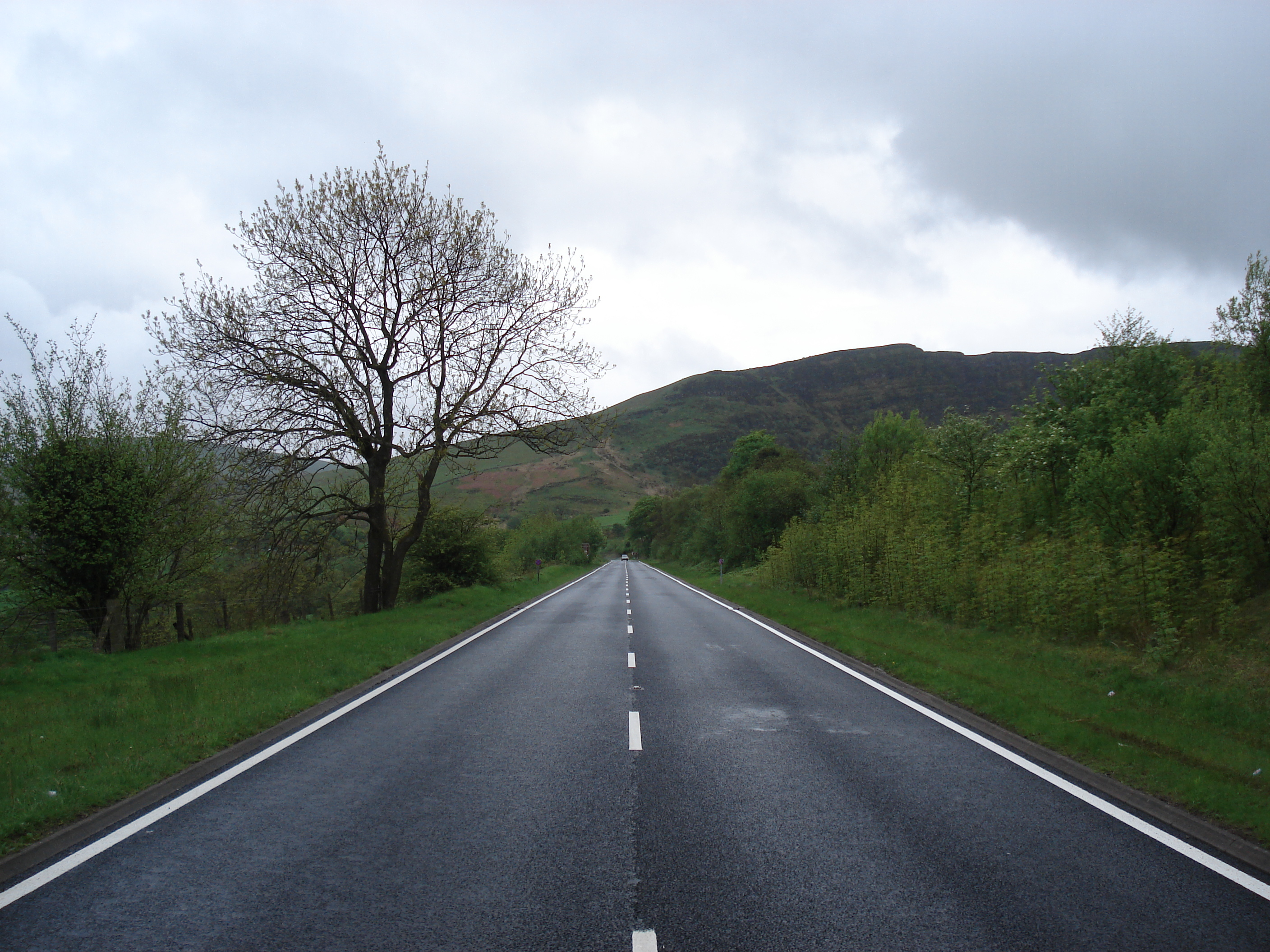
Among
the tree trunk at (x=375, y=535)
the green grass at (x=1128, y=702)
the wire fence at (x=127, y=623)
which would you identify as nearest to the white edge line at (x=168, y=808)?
the green grass at (x=1128, y=702)

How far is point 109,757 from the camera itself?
6.94 meters

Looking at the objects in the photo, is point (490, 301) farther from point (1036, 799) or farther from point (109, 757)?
point (1036, 799)

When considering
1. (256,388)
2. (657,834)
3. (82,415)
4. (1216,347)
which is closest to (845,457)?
(1216,347)

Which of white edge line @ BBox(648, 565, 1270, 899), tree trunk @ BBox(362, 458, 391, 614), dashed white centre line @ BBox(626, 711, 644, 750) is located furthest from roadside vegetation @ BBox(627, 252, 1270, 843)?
tree trunk @ BBox(362, 458, 391, 614)

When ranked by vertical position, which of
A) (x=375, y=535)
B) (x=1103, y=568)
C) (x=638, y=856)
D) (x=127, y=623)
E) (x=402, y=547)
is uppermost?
(x=375, y=535)

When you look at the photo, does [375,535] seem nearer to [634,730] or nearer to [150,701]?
[150,701]

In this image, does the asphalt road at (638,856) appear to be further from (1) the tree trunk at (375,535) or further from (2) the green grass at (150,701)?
(1) the tree trunk at (375,535)

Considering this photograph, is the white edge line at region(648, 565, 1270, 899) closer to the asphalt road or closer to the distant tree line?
the asphalt road

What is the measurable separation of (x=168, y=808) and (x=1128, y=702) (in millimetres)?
10551

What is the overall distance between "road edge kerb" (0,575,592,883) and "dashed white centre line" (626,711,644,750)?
3.73m

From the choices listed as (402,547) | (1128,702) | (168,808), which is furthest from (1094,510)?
(402,547)

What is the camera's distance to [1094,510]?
1620 centimetres

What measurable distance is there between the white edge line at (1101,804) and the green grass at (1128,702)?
0.52 meters

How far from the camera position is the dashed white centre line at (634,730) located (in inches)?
293
